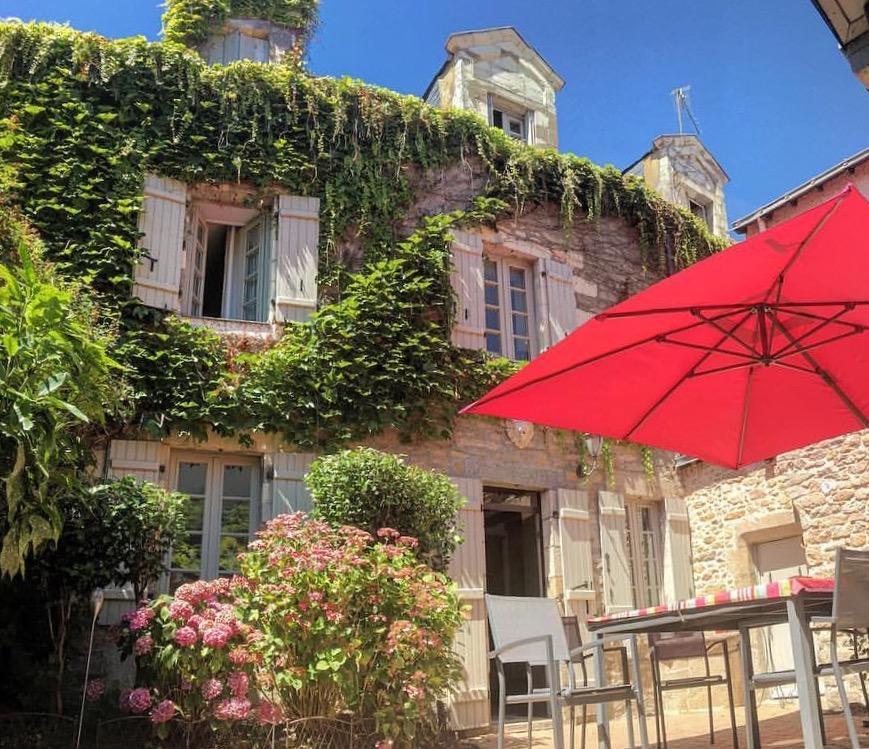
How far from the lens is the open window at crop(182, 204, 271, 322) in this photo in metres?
7.44

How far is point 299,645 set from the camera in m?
4.61

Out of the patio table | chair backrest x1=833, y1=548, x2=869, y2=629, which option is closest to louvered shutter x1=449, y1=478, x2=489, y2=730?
the patio table

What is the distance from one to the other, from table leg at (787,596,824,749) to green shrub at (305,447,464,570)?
3.52 metres

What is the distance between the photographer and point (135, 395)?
20.7ft

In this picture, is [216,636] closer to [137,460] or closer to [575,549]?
[137,460]

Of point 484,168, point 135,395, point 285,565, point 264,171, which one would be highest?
point 484,168

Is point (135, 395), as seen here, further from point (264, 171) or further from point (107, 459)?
point (264, 171)

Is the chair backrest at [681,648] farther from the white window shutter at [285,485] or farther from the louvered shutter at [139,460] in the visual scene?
the louvered shutter at [139,460]

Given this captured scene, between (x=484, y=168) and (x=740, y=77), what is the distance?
3270 mm

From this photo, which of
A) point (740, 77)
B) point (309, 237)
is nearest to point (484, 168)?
point (309, 237)

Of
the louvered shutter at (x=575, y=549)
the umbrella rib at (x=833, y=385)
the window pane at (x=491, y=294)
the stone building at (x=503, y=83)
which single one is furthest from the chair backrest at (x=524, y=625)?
the stone building at (x=503, y=83)

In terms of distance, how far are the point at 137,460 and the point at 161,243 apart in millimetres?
1775

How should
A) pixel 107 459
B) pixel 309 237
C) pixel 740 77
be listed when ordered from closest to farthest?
1. pixel 107 459
2. pixel 309 237
3. pixel 740 77

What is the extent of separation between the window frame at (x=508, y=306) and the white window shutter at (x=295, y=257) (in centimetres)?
163
